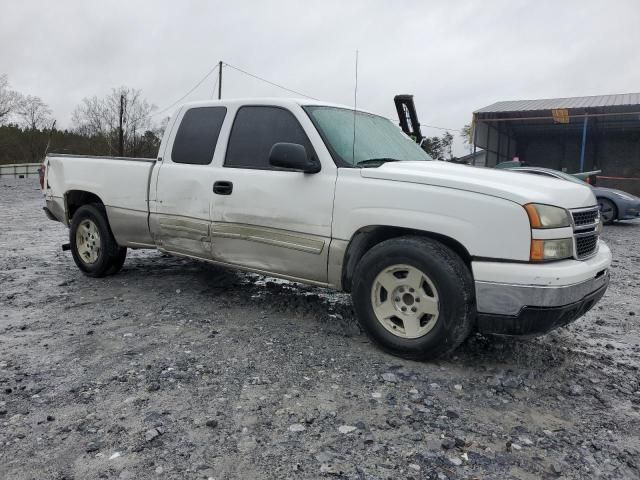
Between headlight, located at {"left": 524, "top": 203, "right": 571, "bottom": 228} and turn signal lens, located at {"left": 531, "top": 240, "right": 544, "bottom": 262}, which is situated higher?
headlight, located at {"left": 524, "top": 203, "right": 571, "bottom": 228}

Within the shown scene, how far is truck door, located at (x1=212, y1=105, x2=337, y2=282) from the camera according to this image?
3.92 m

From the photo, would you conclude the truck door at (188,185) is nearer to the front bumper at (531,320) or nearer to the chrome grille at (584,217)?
the front bumper at (531,320)

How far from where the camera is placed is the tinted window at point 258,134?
421cm

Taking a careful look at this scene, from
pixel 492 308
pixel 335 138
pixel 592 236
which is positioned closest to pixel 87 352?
pixel 335 138

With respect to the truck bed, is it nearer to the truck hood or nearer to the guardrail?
the truck hood

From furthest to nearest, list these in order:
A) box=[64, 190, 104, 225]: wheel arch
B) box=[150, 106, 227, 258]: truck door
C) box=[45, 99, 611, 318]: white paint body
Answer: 1. box=[64, 190, 104, 225]: wheel arch
2. box=[150, 106, 227, 258]: truck door
3. box=[45, 99, 611, 318]: white paint body

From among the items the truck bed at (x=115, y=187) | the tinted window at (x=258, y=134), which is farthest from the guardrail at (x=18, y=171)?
the tinted window at (x=258, y=134)

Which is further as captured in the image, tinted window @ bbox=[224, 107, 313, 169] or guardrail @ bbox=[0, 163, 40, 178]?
guardrail @ bbox=[0, 163, 40, 178]

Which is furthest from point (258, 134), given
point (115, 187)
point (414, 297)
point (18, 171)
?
point (18, 171)

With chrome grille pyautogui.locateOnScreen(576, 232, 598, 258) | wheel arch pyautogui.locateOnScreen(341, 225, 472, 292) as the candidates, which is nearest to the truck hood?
chrome grille pyautogui.locateOnScreen(576, 232, 598, 258)

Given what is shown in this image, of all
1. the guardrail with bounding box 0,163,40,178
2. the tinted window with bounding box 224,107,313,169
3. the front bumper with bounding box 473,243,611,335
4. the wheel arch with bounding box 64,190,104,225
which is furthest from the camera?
the guardrail with bounding box 0,163,40,178

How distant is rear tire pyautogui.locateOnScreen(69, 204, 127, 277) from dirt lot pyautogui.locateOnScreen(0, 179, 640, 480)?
0.70 m

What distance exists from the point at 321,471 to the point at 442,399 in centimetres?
100

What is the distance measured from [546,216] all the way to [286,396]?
6.14 ft
